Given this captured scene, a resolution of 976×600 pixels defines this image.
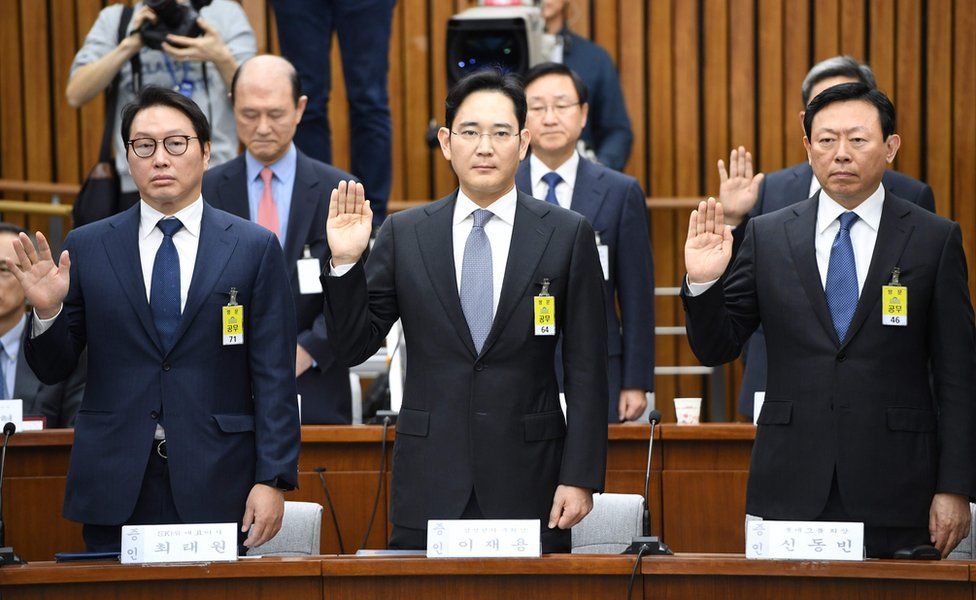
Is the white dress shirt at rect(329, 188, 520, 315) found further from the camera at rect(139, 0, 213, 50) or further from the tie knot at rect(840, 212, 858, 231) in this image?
the camera at rect(139, 0, 213, 50)

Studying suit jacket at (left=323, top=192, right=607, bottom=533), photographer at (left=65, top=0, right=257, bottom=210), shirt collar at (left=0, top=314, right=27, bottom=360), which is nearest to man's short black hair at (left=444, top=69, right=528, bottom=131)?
suit jacket at (left=323, top=192, right=607, bottom=533)

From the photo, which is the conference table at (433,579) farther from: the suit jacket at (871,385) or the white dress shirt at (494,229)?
the white dress shirt at (494,229)

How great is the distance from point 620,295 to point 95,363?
1572 millimetres

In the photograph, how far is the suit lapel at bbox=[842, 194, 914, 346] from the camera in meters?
2.74

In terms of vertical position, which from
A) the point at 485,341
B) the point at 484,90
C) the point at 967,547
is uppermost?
the point at 484,90

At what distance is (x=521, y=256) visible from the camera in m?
2.73

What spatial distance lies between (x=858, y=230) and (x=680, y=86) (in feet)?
11.4

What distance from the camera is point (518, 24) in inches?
188

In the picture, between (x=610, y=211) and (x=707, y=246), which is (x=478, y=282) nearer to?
(x=707, y=246)

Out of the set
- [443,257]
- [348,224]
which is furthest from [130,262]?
[443,257]

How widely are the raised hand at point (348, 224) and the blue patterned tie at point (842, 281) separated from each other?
0.98 meters

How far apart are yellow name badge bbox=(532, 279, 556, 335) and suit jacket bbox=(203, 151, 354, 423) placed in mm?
1131

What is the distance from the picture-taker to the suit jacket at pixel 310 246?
3.73 m

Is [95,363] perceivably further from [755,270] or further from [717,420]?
[717,420]
